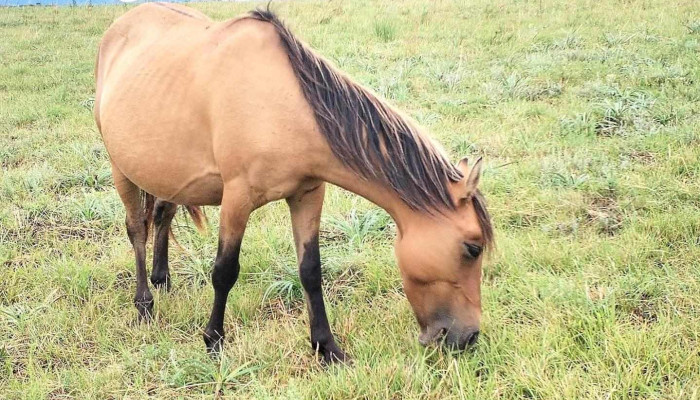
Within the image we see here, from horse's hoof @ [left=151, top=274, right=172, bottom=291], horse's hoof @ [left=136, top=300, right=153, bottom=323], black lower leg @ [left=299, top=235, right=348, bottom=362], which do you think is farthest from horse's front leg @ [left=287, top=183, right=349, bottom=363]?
horse's hoof @ [left=151, top=274, right=172, bottom=291]

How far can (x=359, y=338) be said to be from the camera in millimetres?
3027

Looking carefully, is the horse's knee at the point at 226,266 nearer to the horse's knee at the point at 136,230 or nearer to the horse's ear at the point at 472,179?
the horse's knee at the point at 136,230

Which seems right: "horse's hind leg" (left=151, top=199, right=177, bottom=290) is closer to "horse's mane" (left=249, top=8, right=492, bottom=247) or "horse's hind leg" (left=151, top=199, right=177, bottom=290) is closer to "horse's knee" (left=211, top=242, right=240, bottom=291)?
"horse's knee" (left=211, top=242, right=240, bottom=291)

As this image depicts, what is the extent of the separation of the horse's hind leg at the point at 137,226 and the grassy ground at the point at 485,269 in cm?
17

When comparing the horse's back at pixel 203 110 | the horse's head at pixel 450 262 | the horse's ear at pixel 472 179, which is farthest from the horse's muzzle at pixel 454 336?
the horse's back at pixel 203 110

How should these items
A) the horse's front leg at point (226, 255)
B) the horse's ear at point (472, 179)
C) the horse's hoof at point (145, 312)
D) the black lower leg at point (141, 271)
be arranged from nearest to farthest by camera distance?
the horse's ear at point (472, 179) → the horse's front leg at point (226, 255) → the horse's hoof at point (145, 312) → the black lower leg at point (141, 271)

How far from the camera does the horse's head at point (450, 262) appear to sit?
2.48m

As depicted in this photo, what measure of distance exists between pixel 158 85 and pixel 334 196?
6.56 feet

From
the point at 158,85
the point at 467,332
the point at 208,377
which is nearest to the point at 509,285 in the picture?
the point at 467,332

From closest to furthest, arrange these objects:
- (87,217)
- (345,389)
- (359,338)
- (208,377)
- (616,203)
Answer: (345,389) < (208,377) < (359,338) < (616,203) < (87,217)

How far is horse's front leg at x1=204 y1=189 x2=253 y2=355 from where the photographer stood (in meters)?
2.80

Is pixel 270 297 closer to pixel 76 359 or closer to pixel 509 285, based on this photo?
pixel 76 359

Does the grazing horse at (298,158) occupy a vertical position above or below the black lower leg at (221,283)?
above

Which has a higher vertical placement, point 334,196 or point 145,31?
point 145,31
